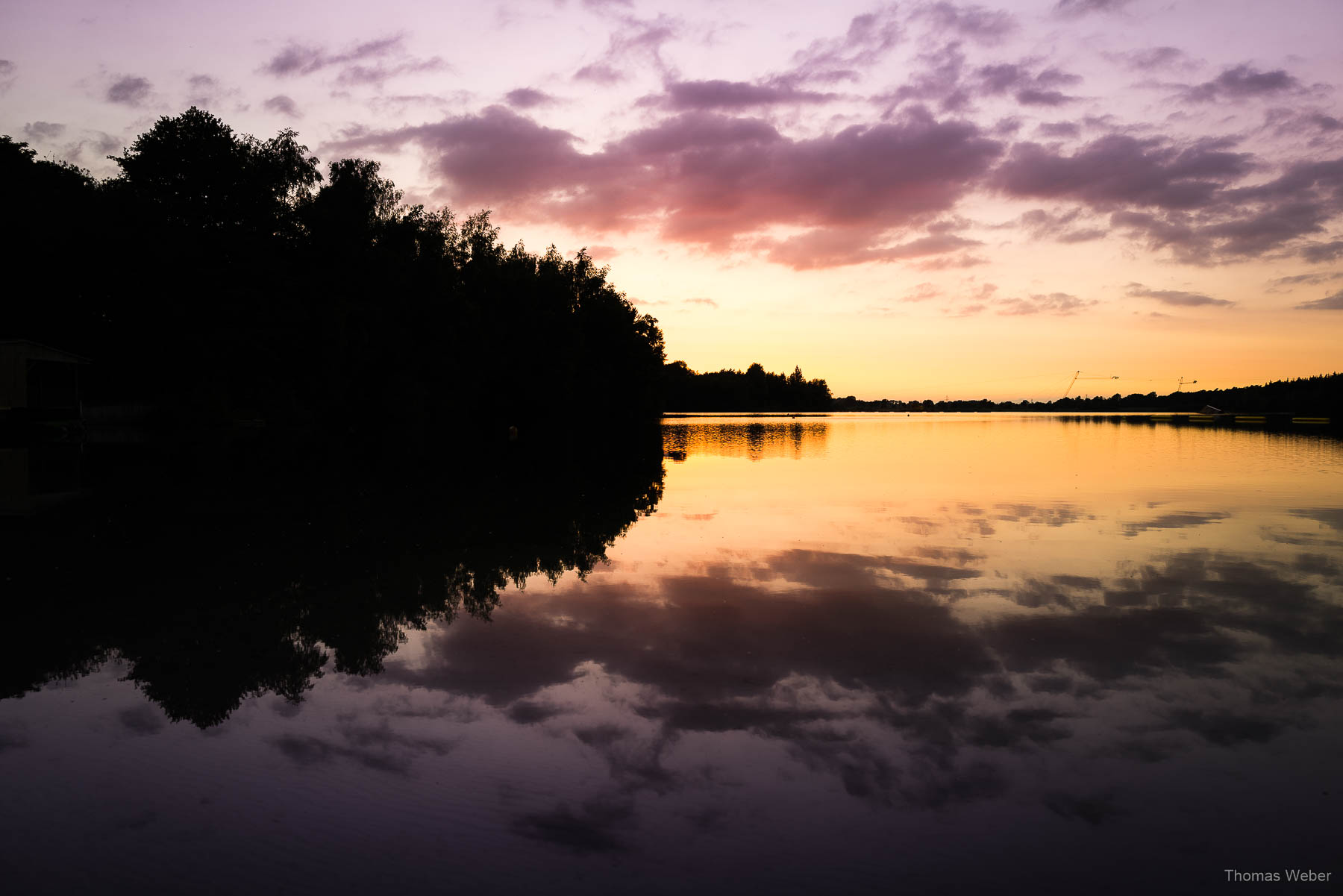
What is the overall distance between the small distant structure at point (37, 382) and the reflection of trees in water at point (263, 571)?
27812mm

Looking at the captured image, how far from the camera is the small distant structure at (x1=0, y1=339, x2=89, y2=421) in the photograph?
43.5 metres

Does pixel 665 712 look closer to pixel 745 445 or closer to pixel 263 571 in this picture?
pixel 263 571

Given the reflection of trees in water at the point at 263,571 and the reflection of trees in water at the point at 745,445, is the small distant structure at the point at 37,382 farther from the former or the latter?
the reflection of trees in water at the point at 745,445

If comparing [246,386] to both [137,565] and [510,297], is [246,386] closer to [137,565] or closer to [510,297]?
[510,297]

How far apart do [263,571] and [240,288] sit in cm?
5153

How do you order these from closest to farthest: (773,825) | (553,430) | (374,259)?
1. (773,825)
2. (374,259)
3. (553,430)

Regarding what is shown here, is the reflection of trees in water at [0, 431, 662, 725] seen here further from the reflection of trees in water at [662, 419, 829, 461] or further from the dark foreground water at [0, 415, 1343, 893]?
the reflection of trees in water at [662, 419, 829, 461]

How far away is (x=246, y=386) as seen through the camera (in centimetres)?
5759

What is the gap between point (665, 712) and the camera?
22.9ft

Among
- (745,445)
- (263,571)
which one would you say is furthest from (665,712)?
(745,445)

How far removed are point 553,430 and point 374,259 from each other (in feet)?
68.4

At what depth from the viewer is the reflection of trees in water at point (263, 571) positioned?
27.1 ft

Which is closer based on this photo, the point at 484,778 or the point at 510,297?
the point at 484,778

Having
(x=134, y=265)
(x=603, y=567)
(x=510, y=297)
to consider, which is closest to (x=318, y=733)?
(x=603, y=567)
